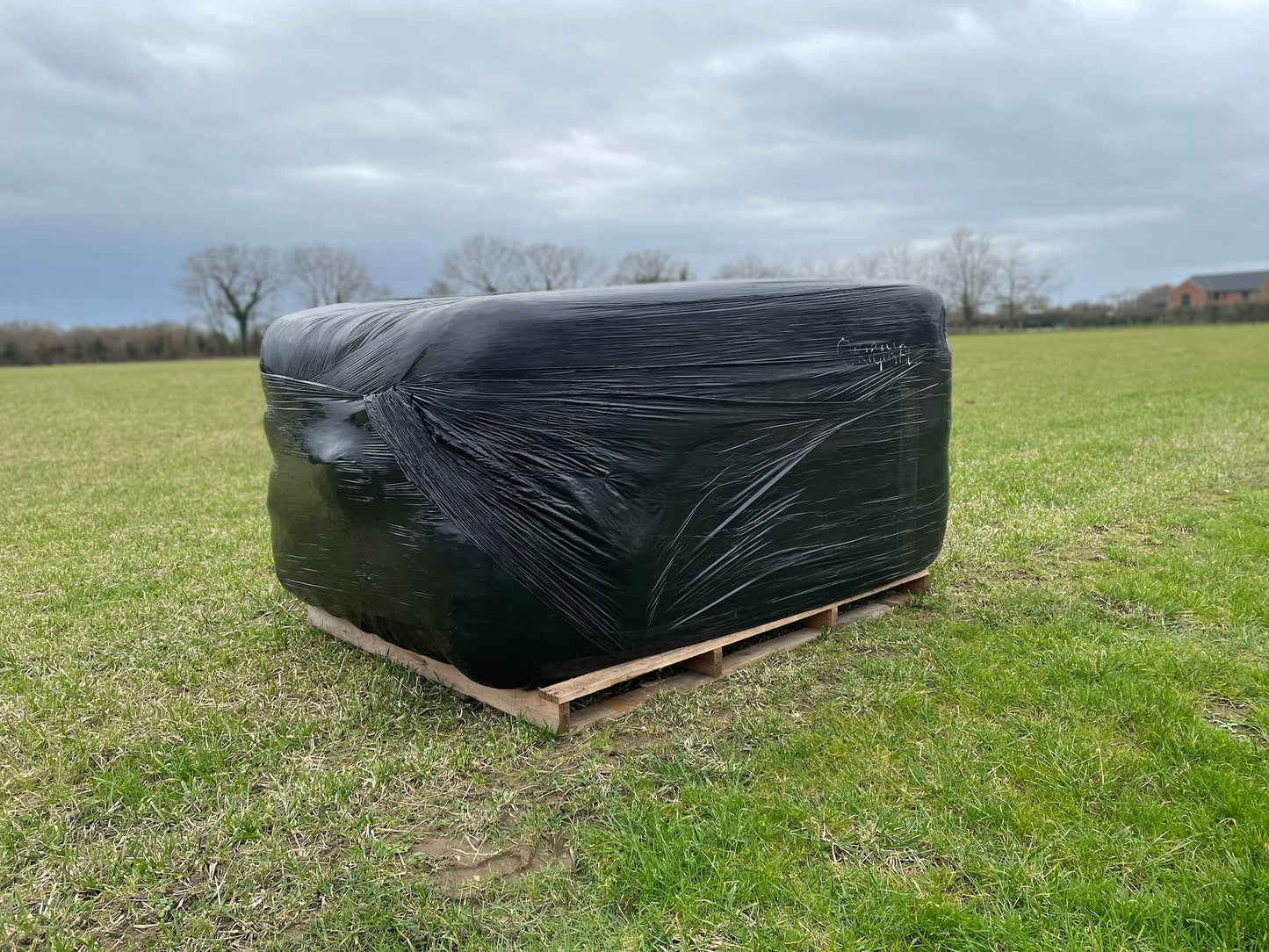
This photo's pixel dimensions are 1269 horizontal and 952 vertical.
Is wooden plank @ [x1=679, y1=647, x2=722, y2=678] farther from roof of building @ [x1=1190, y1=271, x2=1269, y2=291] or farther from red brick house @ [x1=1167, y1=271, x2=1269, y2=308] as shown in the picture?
roof of building @ [x1=1190, y1=271, x2=1269, y2=291]

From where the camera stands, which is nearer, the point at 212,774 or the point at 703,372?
the point at 212,774

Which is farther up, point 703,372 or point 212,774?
point 703,372

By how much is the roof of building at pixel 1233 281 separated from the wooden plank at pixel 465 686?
108m

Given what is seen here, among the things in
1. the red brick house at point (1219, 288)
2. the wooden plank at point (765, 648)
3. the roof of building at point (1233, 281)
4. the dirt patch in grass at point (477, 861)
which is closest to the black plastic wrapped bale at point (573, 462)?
the wooden plank at point (765, 648)

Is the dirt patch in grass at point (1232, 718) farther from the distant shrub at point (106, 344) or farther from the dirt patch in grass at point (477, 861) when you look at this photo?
the distant shrub at point (106, 344)

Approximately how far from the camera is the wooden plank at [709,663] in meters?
3.69

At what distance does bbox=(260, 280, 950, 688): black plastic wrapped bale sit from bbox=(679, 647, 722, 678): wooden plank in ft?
0.30

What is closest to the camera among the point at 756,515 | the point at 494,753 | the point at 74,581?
the point at 494,753

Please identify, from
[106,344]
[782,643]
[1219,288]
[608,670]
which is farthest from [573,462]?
[1219,288]

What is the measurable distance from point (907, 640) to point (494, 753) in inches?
82.1

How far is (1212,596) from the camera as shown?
15.0ft

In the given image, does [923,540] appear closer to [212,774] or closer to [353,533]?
[353,533]

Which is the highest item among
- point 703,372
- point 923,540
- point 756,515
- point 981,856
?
point 703,372

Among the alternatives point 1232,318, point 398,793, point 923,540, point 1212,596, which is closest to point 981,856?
point 398,793
